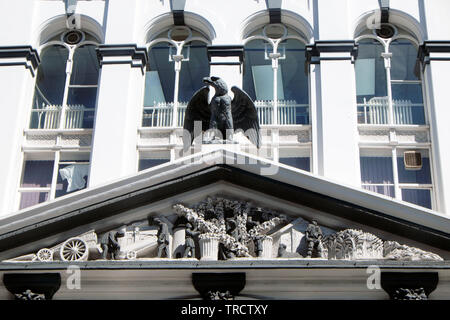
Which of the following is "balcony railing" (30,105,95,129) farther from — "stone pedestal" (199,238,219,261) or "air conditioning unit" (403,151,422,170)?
"air conditioning unit" (403,151,422,170)

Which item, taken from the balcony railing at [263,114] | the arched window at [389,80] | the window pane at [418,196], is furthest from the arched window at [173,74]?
the window pane at [418,196]

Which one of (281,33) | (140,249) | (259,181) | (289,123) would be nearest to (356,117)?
(289,123)

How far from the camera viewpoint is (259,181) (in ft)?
62.0

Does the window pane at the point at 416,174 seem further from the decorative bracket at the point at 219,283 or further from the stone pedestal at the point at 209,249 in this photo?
the decorative bracket at the point at 219,283

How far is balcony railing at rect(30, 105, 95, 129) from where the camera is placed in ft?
79.9

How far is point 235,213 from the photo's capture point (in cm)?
1884

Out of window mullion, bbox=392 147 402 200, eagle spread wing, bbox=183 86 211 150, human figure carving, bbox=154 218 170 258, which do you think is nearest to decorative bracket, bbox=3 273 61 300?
human figure carving, bbox=154 218 170 258

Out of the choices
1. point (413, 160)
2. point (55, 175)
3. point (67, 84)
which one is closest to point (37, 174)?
point (55, 175)

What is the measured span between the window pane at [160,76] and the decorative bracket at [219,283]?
7.79 m

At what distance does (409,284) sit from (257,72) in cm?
911

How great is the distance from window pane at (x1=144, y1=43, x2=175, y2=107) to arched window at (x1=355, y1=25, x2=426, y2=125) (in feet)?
→ 16.9

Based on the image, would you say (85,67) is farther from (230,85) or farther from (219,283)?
(219,283)

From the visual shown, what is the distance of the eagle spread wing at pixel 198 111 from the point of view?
2125 cm

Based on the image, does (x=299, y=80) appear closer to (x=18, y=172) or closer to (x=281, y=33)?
(x=281, y=33)
